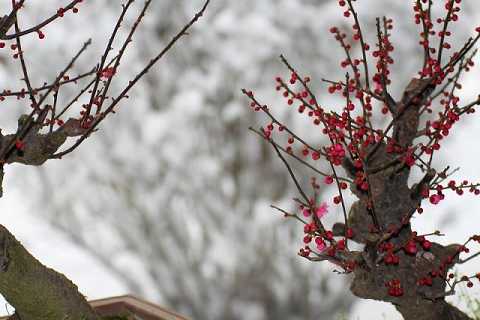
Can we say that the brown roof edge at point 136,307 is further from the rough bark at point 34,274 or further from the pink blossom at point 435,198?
the pink blossom at point 435,198

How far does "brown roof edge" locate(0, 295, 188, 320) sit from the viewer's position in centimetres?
277

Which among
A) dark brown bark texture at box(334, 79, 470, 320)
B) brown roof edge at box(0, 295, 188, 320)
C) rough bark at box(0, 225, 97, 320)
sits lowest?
rough bark at box(0, 225, 97, 320)

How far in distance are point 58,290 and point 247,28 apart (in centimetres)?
181

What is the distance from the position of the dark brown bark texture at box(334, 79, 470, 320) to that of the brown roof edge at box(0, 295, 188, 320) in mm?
987

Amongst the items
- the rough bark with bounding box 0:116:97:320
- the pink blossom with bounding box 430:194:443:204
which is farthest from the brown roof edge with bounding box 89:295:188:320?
the pink blossom with bounding box 430:194:443:204

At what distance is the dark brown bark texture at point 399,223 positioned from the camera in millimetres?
1985

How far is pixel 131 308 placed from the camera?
2887 millimetres

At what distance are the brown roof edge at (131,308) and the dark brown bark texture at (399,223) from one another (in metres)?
0.99

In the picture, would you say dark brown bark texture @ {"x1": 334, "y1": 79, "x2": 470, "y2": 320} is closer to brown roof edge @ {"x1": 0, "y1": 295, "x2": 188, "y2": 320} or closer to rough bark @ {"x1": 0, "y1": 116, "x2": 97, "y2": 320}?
rough bark @ {"x1": 0, "y1": 116, "x2": 97, "y2": 320}

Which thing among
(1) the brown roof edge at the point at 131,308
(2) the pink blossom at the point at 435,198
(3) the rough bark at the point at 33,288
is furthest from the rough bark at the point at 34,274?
(2) the pink blossom at the point at 435,198

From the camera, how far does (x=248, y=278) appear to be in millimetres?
3801

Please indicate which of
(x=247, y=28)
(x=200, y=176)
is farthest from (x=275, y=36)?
(x=200, y=176)

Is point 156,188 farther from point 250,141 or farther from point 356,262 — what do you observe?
point 356,262

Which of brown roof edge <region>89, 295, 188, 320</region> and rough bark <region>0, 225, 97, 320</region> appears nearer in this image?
rough bark <region>0, 225, 97, 320</region>
